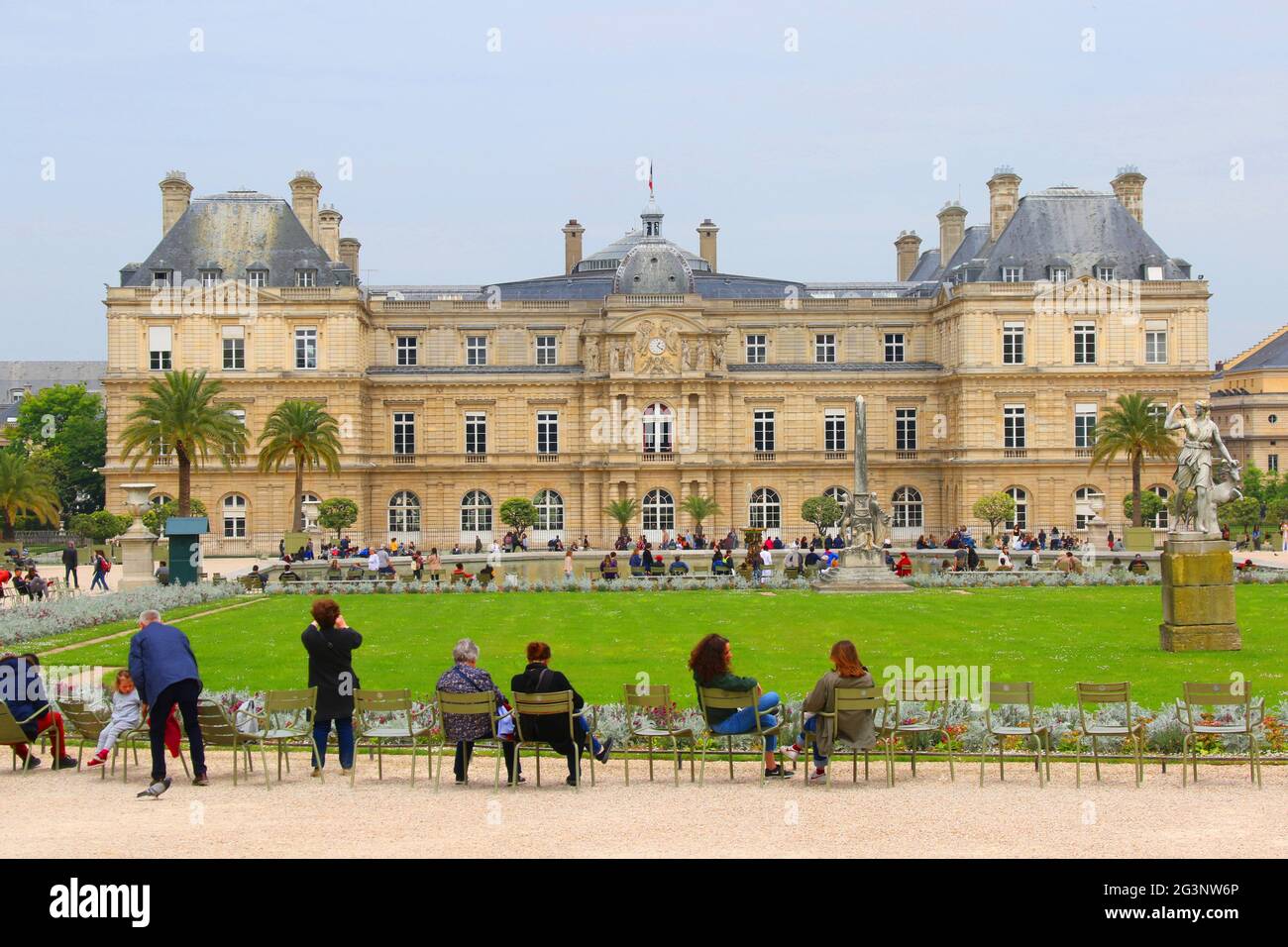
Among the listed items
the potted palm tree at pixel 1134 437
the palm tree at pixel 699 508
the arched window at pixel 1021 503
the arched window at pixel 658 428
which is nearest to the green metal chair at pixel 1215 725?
the potted palm tree at pixel 1134 437

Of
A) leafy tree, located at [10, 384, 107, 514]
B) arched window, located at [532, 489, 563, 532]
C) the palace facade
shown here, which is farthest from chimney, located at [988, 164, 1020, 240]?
leafy tree, located at [10, 384, 107, 514]

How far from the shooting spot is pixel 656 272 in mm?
73312

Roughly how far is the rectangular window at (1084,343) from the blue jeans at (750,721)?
57629mm

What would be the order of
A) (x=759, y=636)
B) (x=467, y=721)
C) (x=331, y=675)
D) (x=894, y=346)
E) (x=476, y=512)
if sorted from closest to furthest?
(x=467, y=721) → (x=331, y=675) → (x=759, y=636) → (x=476, y=512) → (x=894, y=346)

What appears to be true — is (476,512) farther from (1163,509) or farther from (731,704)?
(731,704)

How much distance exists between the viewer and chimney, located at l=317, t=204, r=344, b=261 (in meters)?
76.9

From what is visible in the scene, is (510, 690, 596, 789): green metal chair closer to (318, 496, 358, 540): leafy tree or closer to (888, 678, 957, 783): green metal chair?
(888, 678, 957, 783): green metal chair

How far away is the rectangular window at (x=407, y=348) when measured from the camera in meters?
76.1

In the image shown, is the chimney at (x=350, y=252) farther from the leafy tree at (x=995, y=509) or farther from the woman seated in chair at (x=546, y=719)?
the woman seated in chair at (x=546, y=719)

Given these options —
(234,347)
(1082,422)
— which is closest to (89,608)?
(234,347)

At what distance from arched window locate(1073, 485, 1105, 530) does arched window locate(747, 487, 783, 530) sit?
13300 millimetres

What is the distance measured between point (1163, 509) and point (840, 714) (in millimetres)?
56378

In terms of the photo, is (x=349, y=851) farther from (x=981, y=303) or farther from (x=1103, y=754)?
(x=981, y=303)
